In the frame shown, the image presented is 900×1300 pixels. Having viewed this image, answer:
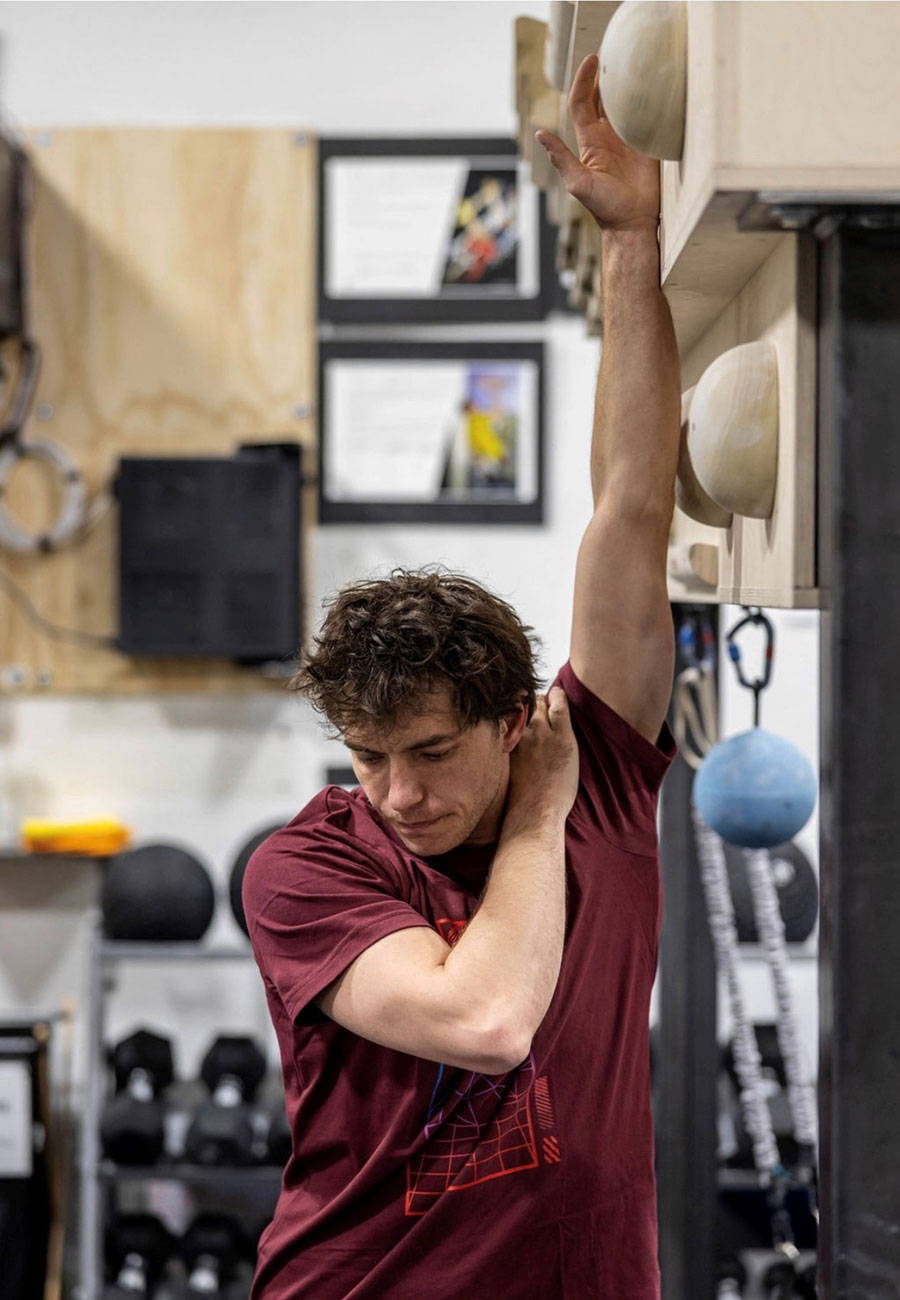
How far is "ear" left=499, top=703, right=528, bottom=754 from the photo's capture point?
1.33m

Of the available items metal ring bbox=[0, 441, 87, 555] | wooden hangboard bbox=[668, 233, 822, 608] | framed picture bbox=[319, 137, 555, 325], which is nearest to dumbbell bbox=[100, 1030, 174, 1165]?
metal ring bbox=[0, 441, 87, 555]

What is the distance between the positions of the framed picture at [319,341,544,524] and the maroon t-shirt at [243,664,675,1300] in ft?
7.50

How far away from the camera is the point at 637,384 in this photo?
1237mm

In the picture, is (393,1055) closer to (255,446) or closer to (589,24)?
(589,24)

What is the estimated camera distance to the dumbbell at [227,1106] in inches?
124

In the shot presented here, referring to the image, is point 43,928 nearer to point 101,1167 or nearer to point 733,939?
point 101,1167

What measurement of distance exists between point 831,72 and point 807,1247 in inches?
107

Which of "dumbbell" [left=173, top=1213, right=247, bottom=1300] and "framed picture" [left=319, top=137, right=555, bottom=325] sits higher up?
"framed picture" [left=319, top=137, right=555, bottom=325]

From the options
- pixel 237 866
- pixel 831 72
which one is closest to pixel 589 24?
Result: pixel 831 72

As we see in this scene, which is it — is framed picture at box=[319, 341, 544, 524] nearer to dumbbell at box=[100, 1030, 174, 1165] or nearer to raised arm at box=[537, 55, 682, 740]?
dumbbell at box=[100, 1030, 174, 1165]

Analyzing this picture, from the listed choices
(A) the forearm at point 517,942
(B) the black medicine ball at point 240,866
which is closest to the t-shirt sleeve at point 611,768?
(A) the forearm at point 517,942

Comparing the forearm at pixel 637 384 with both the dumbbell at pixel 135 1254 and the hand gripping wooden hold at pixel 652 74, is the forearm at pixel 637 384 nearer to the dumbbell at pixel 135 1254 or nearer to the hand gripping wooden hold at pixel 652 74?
the hand gripping wooden hold at pixel 652 74

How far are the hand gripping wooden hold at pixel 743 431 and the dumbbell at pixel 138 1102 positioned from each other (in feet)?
8.54

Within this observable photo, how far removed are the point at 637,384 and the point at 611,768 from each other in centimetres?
38
